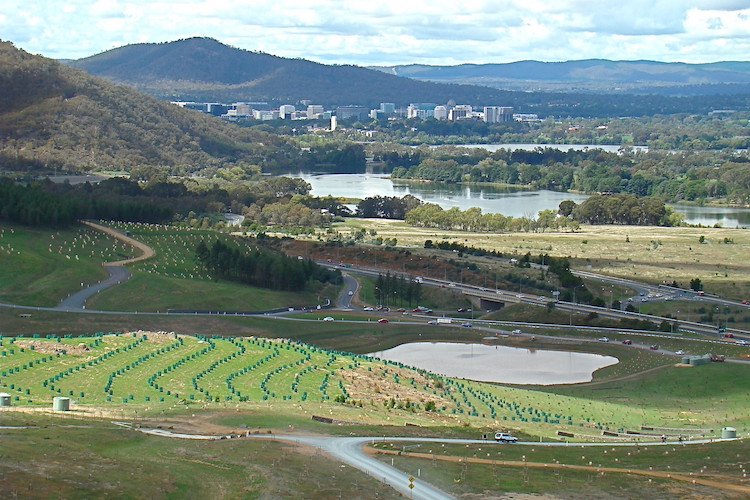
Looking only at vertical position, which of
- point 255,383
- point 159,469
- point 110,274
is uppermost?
point 159,469

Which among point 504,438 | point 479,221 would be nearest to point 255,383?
point 504,438

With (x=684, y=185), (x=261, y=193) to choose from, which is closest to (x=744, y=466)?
(x=261, y=193)

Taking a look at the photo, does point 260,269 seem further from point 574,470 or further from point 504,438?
point 574,470

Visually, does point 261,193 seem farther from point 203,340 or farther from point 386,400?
point 386,400

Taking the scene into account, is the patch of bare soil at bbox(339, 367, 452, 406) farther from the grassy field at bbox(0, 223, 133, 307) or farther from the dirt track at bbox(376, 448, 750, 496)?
the grassy field at bbox(0, 223, 133, 307)

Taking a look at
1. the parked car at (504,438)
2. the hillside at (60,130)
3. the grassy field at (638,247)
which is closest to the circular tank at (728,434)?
the parked car at (504,438)
